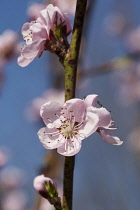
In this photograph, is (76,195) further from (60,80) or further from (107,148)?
(60,80)

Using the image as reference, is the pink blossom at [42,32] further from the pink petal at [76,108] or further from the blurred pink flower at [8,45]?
the blurred pink flower at [8,45]

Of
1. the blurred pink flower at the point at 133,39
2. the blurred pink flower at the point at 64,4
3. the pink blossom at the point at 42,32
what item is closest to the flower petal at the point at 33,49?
the pink blossom at the point at 42,32

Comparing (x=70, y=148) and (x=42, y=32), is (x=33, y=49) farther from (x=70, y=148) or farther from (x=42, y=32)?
(x=70, y=148)

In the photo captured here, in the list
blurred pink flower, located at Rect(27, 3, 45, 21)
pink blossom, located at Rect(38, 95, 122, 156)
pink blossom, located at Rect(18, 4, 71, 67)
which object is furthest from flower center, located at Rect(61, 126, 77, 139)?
blurred pink flower, located at Rect(27, 3, 45, 21)

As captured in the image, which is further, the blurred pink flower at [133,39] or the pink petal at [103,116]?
the blurred pink flower at [133,39]

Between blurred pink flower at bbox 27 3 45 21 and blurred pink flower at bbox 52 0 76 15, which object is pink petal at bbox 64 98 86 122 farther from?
blurred pink flower at bbox 52 0 76 15

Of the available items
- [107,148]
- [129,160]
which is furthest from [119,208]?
[107,148]
